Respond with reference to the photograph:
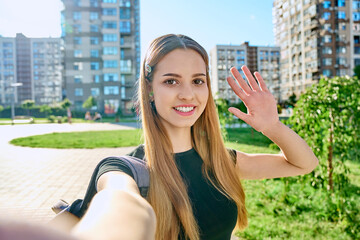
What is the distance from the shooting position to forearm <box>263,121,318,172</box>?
4.65ft

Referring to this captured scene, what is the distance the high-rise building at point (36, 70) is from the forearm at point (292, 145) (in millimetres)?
91261

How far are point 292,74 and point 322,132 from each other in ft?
184

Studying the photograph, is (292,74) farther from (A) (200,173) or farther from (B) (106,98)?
(A) (200,173)

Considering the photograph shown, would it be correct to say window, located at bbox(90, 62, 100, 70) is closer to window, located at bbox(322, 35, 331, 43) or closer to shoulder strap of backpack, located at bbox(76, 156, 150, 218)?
window, located at bbox(322, 35, 331, 43)

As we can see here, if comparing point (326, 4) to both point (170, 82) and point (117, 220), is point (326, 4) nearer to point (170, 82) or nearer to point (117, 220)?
point (170, 82)

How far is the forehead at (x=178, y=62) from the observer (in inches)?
49.0

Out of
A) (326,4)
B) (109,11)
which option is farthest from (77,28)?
(326,4)

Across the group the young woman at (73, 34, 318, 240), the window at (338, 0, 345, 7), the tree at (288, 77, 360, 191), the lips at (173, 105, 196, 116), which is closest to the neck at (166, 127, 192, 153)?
the young woman at (73, 34, 318, 240)

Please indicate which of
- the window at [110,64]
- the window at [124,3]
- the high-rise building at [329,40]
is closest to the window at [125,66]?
the window at [110,64]

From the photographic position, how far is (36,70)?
294 ft

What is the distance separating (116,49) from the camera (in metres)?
46.9

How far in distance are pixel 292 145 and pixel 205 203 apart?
1.84ft

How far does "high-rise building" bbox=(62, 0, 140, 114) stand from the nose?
1805 inches

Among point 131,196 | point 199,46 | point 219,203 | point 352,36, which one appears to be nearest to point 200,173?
point 219,203
